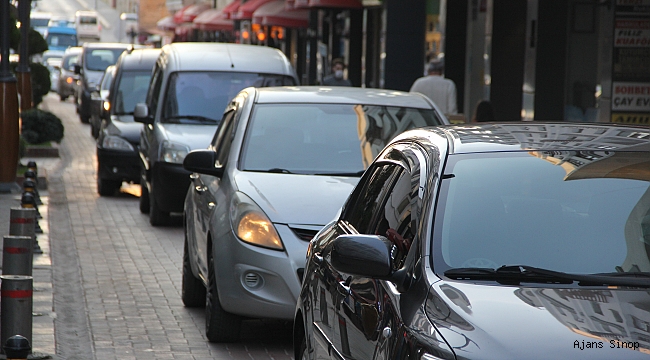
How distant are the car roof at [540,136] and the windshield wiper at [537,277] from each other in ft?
1.96

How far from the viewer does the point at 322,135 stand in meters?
8.38

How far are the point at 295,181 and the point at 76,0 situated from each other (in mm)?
118498

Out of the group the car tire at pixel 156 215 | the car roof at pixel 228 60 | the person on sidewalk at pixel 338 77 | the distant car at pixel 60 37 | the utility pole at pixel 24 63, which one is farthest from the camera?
the distant car at pixel 60 37

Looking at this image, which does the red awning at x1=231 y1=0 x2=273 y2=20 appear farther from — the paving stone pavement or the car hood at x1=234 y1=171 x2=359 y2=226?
the car hood at x1=234 y1=171 x2=359 y2=226

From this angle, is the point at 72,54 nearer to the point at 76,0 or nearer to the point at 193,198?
the point at 193,198

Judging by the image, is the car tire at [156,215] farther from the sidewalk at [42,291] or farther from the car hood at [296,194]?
the car hood at [296,194]

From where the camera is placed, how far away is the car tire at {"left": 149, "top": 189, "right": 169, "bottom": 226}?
13789mm

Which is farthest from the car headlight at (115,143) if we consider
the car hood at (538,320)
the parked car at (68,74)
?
the parked car at (68,74)

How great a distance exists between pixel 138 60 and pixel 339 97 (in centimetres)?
1245

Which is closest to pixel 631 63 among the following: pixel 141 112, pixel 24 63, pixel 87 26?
pixel 141 112

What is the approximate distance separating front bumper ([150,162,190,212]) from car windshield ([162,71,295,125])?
758 mm

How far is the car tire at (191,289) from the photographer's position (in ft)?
29.0

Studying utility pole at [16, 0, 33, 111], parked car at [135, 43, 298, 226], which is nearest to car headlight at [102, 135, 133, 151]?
parked car at [135, 43, 298, 226]

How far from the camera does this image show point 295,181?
25.3 ft
